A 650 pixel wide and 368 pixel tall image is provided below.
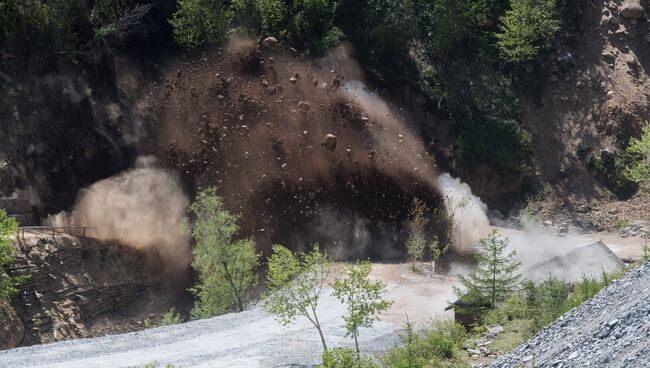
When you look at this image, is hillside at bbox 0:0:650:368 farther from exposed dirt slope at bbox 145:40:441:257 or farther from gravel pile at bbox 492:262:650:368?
gravel pile at bbox 492:262:650:368

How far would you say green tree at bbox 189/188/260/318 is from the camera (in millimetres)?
40875

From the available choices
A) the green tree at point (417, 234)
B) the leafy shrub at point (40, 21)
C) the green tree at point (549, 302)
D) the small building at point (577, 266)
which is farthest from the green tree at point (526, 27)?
the green tree at point (549, 302)

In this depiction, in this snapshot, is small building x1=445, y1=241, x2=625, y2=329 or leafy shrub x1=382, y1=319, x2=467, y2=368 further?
small building x1=445, y1=241, x2=625, y2=329

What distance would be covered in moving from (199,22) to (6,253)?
17.6 meters

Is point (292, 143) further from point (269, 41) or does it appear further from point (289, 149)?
point (269, 41)

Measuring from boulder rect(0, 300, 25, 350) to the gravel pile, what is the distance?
23328mm

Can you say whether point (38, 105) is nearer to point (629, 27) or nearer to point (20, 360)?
point (20, 360)

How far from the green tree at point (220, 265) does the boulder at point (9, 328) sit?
7391 mm

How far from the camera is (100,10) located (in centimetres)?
4934

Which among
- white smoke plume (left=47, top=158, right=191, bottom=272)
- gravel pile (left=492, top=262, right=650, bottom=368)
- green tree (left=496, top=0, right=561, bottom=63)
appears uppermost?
green tree (left=496, top=0, right=561, bottom=63)

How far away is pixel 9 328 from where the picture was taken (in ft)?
129

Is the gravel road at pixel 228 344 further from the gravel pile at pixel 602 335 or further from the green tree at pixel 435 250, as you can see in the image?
the gravel pile at pixel 602 335

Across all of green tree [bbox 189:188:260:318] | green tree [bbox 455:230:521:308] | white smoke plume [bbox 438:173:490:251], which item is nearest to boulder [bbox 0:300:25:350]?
green tree [bbox 189:188:260:318]

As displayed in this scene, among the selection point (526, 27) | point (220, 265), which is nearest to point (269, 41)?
point (526, 27)
